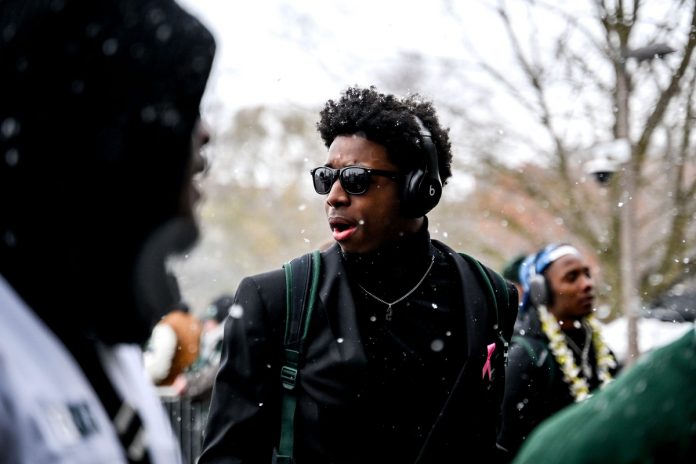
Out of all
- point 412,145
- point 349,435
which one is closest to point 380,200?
point 412,145

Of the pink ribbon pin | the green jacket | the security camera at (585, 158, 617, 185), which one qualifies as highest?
the security camera at (585, 158, 617, 185)

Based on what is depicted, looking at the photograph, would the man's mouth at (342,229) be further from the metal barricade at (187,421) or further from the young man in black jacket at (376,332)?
the metal barricade at (187,421)

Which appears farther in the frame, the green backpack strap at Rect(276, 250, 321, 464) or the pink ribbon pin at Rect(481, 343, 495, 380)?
the pink ribbon pin at Rect(481, 343, 495, 380)

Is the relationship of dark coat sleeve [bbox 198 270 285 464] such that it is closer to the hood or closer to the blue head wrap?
the hood

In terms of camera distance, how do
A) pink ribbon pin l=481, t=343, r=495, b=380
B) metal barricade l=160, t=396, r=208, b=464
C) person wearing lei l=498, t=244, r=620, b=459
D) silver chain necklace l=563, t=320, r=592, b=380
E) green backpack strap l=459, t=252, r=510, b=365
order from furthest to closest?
metal barricade l=160, t=396, r=208, b=464 → silver chain necklace l=563, t=320, r=592, b=380 → person wearing lei l=498, t=244, r=620, b=459 → green backpack strap l=459, t=252, r=510, b=365 → pink ribbon pin l=481, t=343, r=495, b=380

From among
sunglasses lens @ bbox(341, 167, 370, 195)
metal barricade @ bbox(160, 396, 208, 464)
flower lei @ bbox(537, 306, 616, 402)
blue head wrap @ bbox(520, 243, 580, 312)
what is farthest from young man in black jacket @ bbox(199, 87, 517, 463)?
metal barricade @ bbox(160, 396, 208, 464)

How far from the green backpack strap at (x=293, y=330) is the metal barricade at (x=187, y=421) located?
4.55m

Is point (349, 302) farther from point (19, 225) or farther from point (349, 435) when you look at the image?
point (19, 225)

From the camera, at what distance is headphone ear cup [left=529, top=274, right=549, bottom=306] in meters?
5.40

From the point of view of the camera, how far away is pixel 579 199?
43.4ft

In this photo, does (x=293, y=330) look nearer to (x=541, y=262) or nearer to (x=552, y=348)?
(x=552, y=348)

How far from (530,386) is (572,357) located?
0.60 m

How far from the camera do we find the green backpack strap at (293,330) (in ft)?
9.08

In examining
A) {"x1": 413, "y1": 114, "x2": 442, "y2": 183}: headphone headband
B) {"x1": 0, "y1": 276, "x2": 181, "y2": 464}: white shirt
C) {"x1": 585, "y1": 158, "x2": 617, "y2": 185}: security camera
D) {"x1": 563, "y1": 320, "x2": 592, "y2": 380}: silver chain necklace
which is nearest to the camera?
{"x1": 0, "y1": 276, "x2": 181, "y2": 464}: white shirt
